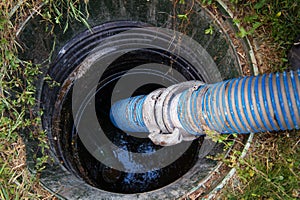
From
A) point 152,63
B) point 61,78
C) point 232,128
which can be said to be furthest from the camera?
point 152,63

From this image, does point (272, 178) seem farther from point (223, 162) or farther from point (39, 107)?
point (39, 107)

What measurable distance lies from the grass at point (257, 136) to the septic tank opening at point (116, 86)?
0.34ft

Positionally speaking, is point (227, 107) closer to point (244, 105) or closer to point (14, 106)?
point (244, 105)

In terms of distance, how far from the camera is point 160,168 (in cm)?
323

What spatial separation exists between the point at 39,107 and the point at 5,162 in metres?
0.61

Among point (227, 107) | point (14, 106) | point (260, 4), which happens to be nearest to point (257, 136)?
point (227, 107)

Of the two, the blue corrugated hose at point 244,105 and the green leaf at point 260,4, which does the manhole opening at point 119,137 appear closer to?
the green leaf at point 260,4

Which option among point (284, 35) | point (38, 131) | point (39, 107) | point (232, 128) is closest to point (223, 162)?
point (232, 128)

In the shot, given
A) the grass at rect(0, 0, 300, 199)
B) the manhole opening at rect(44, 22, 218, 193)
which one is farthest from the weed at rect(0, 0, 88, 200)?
the manhole opening at rect(44, 22, 218, 193)

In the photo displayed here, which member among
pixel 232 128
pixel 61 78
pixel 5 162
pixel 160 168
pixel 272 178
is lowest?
pixel 160 168

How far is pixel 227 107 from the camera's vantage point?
1.52 metres

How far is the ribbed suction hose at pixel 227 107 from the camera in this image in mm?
1367

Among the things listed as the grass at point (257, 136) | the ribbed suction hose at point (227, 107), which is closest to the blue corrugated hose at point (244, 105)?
the ribbed suction hose at point (227, 107)

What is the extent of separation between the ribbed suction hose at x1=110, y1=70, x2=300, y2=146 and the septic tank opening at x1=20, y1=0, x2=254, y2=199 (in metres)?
0.39
